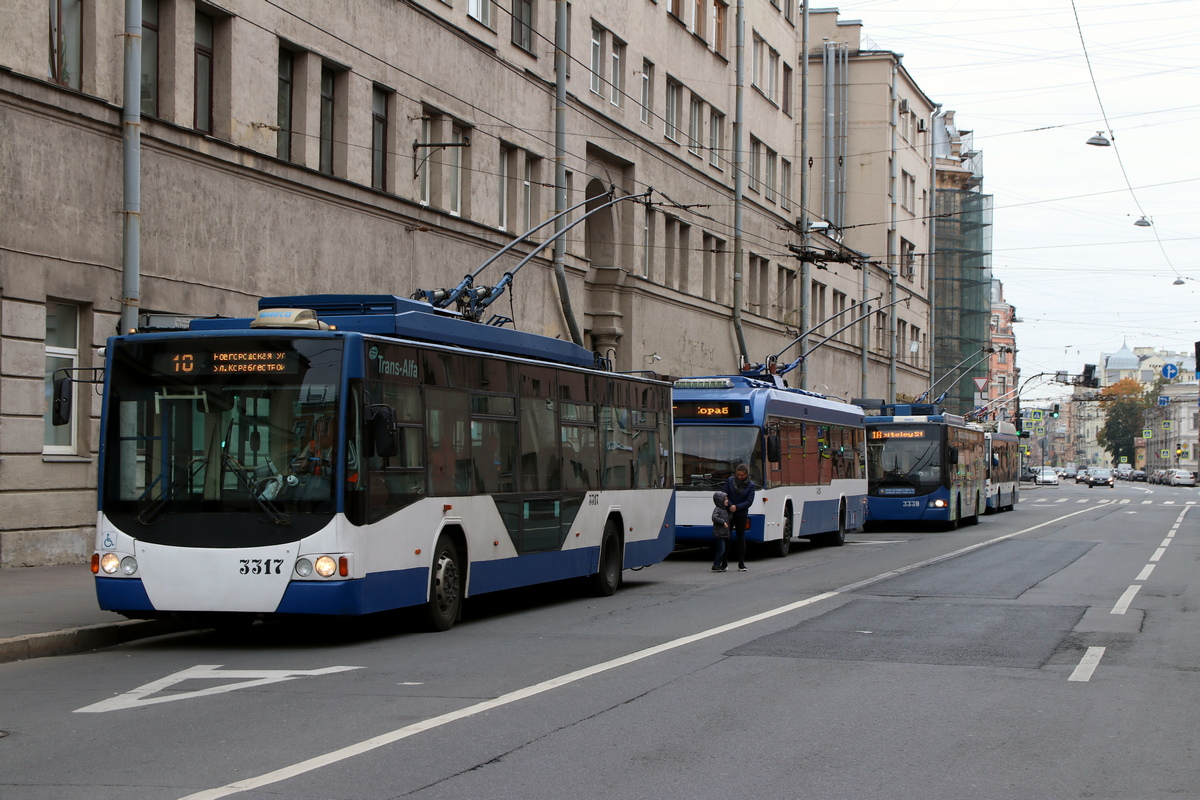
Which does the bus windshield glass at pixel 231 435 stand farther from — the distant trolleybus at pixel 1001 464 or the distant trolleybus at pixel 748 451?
the distant trolleybus at pixel 1001 464

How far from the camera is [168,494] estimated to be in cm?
1159

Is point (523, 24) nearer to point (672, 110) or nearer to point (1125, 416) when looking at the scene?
point (672, 110)

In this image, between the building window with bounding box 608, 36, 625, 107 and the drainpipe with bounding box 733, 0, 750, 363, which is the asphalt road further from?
the drainpipe with bounding box 733, 0, 750, 363

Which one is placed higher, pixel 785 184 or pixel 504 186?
pixel 785 184

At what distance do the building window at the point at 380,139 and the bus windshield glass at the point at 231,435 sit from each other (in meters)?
15.2

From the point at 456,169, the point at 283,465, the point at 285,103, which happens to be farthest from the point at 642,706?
the point at 456,169

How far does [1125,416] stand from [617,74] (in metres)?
153

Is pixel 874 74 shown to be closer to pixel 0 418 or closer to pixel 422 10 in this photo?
pixel 422 10

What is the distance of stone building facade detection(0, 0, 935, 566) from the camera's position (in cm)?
1836

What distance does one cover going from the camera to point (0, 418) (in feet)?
58.2

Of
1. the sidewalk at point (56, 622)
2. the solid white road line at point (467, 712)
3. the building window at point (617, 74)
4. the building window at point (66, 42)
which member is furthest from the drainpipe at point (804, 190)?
the sidewalk at point (56, 622)

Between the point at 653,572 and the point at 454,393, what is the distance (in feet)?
Answer: 29.5

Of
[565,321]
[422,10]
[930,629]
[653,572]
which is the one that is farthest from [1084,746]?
[565,321]

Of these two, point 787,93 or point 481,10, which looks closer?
point 481,10
